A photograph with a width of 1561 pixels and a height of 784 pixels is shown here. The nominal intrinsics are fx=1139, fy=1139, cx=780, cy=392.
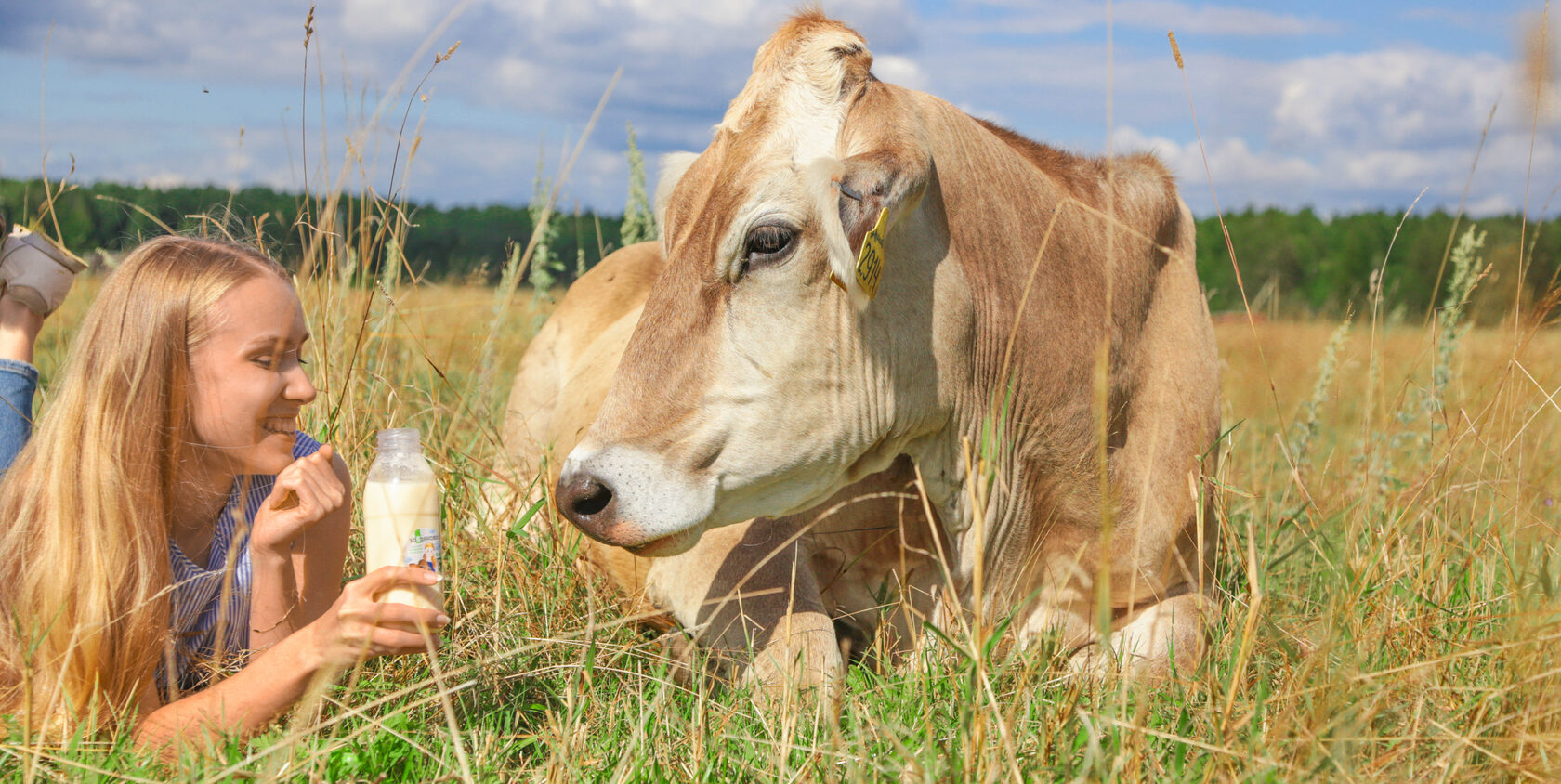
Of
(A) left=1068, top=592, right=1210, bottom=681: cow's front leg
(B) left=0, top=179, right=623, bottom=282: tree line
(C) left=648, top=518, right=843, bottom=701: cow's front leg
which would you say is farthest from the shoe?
(A) left=1068, top=592, right=1210, bottom=681: cow's front leg

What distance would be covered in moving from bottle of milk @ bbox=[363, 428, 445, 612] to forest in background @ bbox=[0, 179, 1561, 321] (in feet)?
4.51

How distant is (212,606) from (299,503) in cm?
44

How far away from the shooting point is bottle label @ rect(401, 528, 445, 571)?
6.77ft

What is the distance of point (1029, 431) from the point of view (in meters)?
2.82

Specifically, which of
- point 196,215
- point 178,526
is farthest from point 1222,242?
point 178,526

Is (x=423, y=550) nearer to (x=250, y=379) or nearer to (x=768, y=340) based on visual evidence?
(x=250, y=379)

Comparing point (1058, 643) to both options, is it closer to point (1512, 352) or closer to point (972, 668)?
point (972, 668)

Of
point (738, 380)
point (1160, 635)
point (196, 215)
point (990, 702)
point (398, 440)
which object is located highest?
point (196, 215)

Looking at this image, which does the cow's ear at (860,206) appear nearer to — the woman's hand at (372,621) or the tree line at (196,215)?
the woman's hand at (372,621)

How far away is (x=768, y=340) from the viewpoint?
7.91 feet

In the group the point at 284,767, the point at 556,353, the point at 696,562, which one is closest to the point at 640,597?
the point at 696,562

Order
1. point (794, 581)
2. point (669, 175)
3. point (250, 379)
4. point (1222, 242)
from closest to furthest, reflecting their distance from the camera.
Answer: point (250, 379)
point (794, 581)
point (669, 175)
point (1222, 242)

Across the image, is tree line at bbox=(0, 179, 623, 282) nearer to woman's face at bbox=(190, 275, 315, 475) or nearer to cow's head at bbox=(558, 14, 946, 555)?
A: woman's face at bbox=(190, 275, 315, 475)

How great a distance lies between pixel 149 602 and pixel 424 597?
0.60 m
